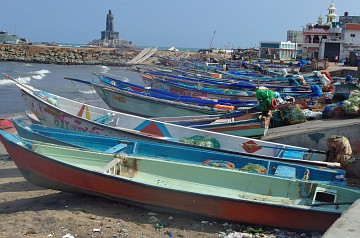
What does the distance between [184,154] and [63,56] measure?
198ft

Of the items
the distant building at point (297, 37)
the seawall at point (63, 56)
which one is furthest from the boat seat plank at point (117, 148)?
the distant building at point (297, 37)

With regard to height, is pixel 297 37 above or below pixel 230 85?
above

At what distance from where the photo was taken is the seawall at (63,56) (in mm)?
60844

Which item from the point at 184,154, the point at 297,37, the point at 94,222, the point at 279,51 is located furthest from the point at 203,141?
the point at 297,37

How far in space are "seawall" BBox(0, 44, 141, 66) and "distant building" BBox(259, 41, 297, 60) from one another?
1917cm

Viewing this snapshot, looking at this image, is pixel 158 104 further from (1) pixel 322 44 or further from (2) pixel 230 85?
(1) pixel 322 44

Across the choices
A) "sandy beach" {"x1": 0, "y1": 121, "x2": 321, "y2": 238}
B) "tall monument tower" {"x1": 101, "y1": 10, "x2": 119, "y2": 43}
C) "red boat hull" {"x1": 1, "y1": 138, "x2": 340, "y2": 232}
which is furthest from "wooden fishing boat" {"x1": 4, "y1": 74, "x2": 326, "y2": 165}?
"tall monument tower" {"x1": 101, "y1": 10, "x2": 119, "y2": 43}

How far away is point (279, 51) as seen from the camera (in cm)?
5419

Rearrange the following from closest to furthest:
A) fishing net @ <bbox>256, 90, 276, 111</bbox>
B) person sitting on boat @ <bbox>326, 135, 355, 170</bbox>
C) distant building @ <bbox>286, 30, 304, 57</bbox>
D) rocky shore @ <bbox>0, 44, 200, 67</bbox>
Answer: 1. person sitting on boat @ <bbox>326, 135, 355, 170</bbox>
2. fishing net @ <bbox>256, 90, 276, 111</bbox>
3. distant building @ <bbox>286, 30, 304, 57</bbox>
4. rocky shore @ <bbox>0, 44, 200, 67</bbox>

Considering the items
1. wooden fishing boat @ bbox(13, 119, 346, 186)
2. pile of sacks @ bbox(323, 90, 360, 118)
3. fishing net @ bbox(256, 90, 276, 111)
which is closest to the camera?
wooden fishing boat @ bbox(13, 119, 346, 186)

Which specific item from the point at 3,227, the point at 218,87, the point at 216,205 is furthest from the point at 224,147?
the point at 218,87

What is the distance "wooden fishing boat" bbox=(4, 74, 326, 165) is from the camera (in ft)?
27.4

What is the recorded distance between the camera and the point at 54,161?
6.78 m

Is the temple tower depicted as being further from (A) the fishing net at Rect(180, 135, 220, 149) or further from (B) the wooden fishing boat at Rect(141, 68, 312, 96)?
(A) the fishing net at Rect(180, 135, 220, 149)
